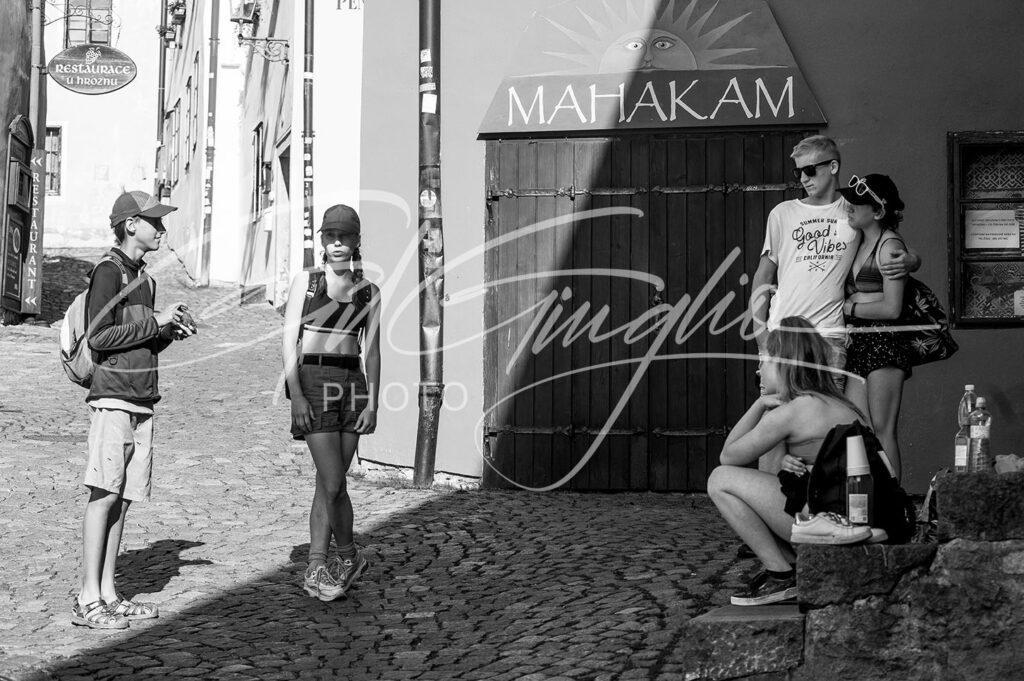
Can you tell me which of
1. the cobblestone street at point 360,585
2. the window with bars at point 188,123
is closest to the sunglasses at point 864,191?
the cobblestone street at point 360,585

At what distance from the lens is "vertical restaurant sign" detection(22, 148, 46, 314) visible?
58.1 ft

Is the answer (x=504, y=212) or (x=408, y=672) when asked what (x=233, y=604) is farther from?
(x=504, y=212)

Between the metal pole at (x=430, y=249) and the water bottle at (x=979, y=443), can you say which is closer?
the water bottle at (x=979, y=443)

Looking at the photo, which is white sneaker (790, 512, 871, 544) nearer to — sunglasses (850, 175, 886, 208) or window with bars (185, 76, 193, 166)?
sunglasses (850, 175, 886, 208)

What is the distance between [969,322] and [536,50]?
128 inches

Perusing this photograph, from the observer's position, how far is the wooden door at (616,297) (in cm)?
848

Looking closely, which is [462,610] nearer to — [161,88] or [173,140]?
[173,140]

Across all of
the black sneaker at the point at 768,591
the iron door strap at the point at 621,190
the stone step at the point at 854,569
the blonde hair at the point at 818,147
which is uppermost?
the iron door strap at the point at 621,190

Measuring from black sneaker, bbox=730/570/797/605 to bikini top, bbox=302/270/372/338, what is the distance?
217 cm

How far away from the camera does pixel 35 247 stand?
1806 cm

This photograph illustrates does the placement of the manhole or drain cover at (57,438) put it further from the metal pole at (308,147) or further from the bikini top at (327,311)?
the metal pole at (308,147)

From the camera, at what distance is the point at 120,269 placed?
558 cm

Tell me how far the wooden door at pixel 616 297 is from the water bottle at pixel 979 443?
3.71 m

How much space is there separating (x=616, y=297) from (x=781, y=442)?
383 cm
